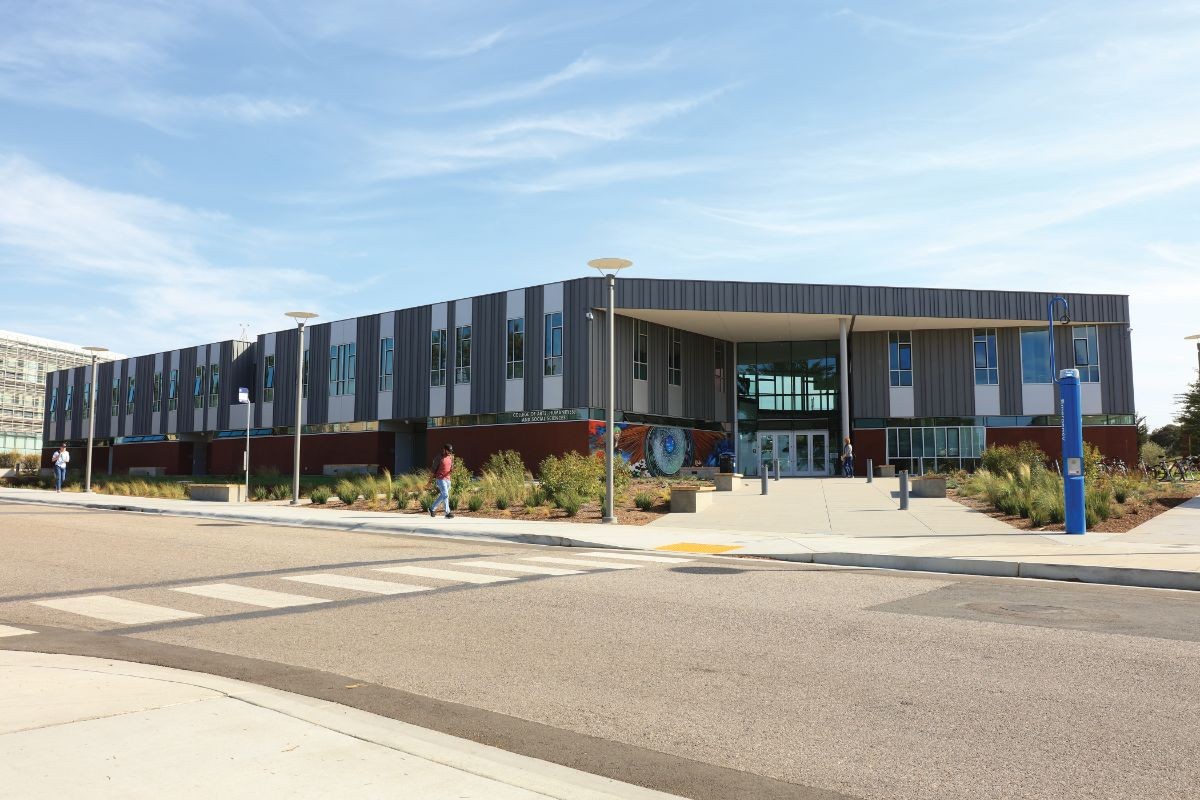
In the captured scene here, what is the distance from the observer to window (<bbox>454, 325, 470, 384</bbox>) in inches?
1784

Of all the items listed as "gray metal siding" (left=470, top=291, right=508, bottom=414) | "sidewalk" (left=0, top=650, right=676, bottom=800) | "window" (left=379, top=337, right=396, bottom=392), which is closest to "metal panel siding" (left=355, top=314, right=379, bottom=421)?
"window" (left=379, top=337, right=396, bottom=392)

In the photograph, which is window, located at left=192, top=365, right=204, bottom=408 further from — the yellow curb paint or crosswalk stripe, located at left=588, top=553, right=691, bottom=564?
crosswalk stripe, located at left=588, top=553, right=691, bottom=564

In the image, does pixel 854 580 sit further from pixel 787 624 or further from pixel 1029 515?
pixel 1029 515

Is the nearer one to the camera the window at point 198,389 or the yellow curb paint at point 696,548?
the yellow curb paint at point 696,548

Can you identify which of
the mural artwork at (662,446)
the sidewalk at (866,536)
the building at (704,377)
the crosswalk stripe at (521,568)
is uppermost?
the building at (704,377)

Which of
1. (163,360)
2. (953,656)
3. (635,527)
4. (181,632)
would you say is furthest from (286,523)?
(163,360)

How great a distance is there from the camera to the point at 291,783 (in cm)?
384

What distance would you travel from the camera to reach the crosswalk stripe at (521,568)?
11.9 m

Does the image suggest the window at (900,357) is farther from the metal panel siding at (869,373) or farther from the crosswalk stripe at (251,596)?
the crosswalk stripe at (251,596)

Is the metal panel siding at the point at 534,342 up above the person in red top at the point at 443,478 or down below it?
above

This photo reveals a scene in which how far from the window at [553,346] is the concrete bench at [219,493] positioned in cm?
1493

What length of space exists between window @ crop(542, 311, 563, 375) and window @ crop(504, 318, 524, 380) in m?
1.42

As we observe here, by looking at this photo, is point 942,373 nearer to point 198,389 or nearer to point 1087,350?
point 1087,350

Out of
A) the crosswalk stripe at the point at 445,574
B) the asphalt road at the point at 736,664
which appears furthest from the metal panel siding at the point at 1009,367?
the crosswalk stripe at the point at 445,574
